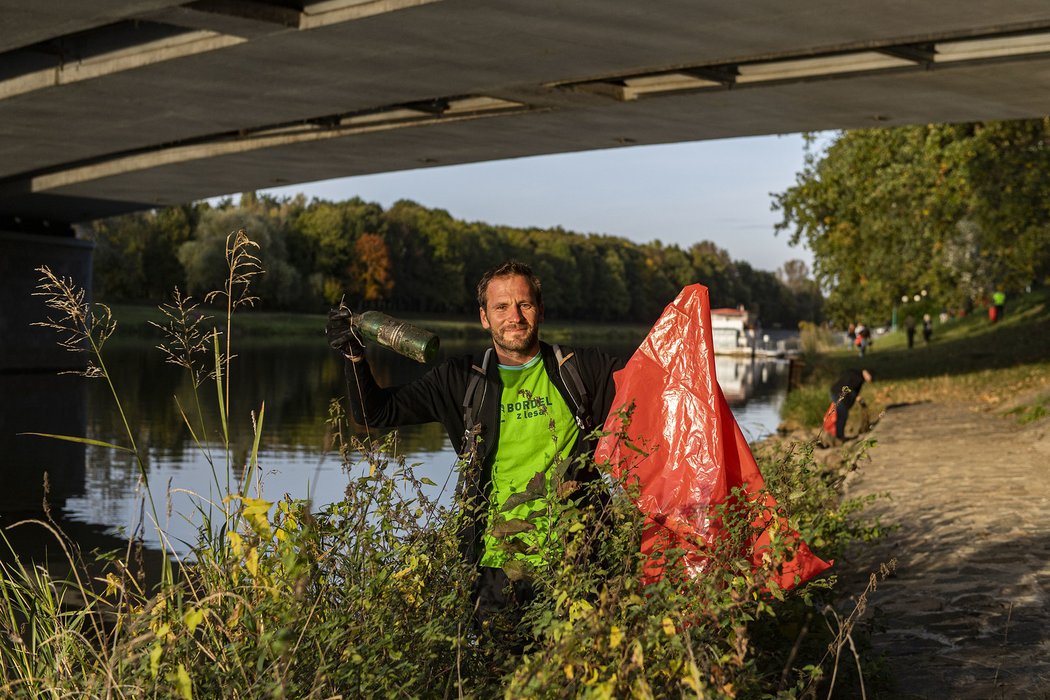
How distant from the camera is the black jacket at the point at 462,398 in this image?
403 cm

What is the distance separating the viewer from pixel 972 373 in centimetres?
2473

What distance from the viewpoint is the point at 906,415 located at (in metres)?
19.7

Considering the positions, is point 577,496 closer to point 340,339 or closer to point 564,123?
point 340,339

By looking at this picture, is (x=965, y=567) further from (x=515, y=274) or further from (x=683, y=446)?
(x=515, y=274)

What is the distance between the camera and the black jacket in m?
4.03

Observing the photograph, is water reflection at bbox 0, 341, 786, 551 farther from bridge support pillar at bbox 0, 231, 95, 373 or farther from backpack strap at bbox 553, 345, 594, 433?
bridge support pillar at bbox 0, 231, 95, 373

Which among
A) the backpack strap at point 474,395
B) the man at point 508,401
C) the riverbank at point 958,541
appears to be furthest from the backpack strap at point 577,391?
the riverbank at point 958,541

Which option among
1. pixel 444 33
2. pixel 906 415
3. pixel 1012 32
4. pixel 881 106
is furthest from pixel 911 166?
pixel 444 33

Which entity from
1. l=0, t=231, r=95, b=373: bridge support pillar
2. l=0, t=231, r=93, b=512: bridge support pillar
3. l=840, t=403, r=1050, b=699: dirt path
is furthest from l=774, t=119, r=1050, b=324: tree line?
l=0, t=231, r=95, b=373: bridge support pillar

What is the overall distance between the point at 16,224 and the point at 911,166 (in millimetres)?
20904

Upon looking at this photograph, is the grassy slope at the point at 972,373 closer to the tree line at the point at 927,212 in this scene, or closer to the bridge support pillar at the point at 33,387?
the tree line at the point at 927,212

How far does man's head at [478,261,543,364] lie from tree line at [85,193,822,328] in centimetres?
2629

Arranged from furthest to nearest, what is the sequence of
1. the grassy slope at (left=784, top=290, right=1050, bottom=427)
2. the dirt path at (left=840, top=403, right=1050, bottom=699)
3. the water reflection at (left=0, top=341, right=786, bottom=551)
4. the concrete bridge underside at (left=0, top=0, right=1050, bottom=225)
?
the grassy slope at (left=784, top=290, right=1050, bottom=427) → the concrete bridge underside at (left=0, top=0, right=1050, bottom=225) → the water reflection at (left=0, top=341, right=786, bottom=551) → the dirt path at (left=840, top=403, right=1050, bottom=699)

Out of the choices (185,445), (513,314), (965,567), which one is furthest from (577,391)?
(185,445)
